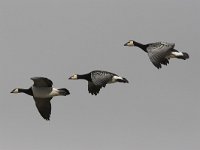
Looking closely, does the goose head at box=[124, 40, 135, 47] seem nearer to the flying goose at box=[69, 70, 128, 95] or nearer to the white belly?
the flying goose at box=[69, 70, 128, 95]

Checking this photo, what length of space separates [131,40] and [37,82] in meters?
7.02

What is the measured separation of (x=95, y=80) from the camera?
49.4 m

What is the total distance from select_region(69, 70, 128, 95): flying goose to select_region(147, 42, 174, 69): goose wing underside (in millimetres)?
2374

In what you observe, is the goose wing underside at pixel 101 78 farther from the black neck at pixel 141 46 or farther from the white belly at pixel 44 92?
the black neck at pixel 141 46

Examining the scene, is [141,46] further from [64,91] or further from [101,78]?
[64,91]

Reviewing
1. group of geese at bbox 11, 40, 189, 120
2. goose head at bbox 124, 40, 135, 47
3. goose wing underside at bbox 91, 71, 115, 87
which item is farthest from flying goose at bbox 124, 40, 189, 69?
goose wing underside at bbox 91, 71, 115, 87

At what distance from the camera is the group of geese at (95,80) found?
162 feet

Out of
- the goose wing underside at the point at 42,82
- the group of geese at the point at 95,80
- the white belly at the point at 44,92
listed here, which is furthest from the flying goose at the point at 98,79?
the goose wing underside at the point at 42,82

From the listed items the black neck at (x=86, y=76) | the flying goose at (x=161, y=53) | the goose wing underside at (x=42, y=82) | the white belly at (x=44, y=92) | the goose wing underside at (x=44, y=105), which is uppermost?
the flying goose at (x=161, y=53)

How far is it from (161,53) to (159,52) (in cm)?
12

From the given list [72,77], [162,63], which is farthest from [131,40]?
[162,63]

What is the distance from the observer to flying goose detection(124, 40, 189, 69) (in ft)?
159

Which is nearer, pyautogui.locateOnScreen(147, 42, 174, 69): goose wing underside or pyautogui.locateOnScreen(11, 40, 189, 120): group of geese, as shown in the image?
pyautogui.locateOnScreen(147, 42, 174, 69): goose wing underside

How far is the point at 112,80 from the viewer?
51.3 metres
